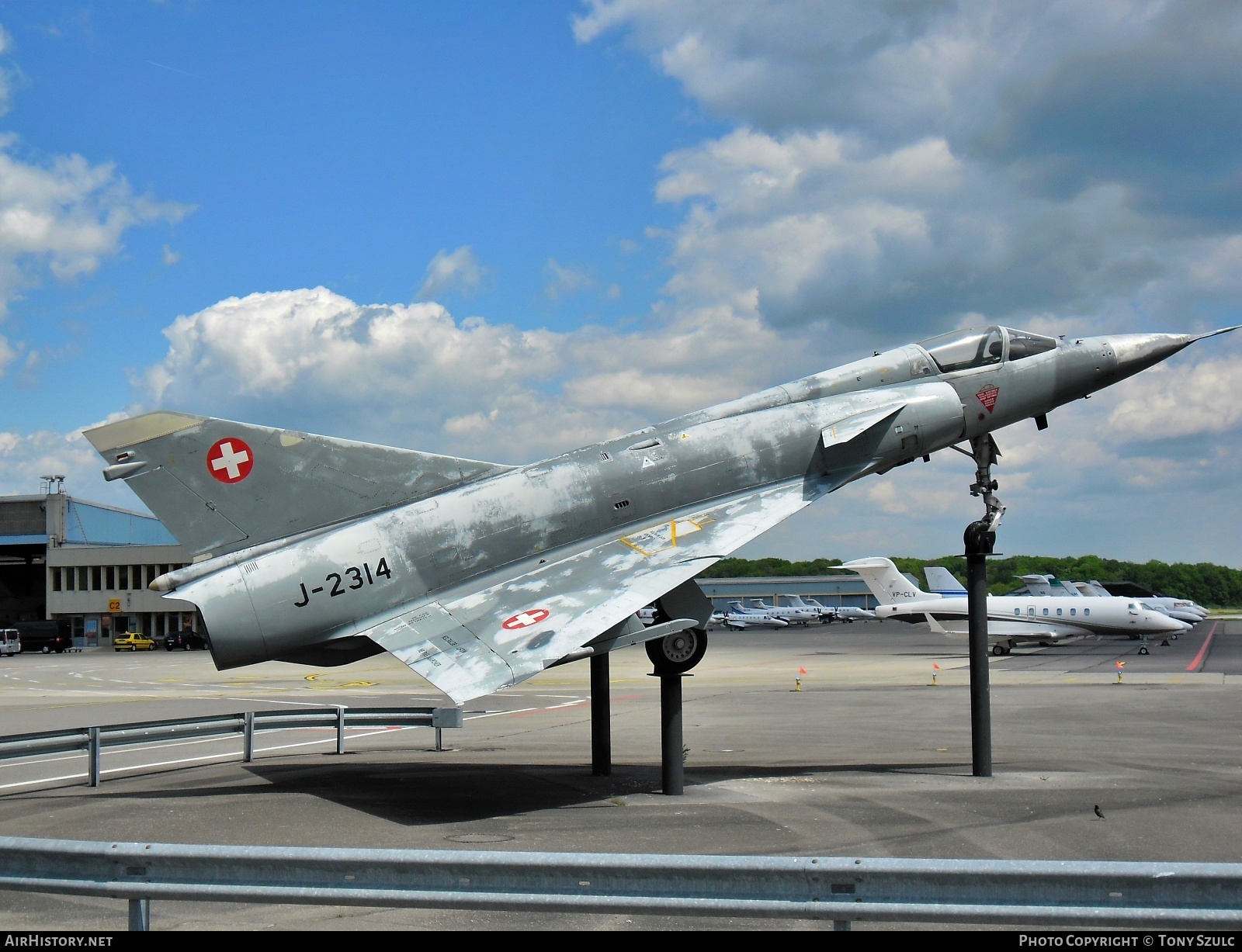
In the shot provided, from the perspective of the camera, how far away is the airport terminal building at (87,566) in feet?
267

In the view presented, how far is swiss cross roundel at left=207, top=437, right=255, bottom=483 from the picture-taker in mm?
13289

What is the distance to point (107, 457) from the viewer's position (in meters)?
13.2

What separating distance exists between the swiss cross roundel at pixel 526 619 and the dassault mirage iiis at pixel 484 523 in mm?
25

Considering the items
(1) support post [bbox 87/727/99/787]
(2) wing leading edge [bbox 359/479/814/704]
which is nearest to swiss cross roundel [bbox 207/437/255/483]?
(2) wing leading edge [bbox 359/479/814/704]

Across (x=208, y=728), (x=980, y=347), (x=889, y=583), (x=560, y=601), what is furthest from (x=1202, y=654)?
(x=208, y=728)

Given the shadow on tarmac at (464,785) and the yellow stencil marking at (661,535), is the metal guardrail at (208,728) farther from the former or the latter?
the yellow stencil marking at (661,535)

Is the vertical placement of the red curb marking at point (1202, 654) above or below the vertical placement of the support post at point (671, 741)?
below

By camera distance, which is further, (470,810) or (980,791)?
(980,791)

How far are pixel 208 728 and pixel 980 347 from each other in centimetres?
1404

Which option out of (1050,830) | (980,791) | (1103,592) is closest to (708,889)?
(1050,830)

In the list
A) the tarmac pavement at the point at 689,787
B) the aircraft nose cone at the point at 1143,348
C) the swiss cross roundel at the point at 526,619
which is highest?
the aircraft nose cone at the point at 1143,348

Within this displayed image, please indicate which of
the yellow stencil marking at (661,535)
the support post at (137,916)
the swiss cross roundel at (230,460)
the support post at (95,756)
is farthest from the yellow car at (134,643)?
the support post at (137,916)

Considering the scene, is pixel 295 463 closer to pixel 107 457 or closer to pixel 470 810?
pixel 107 457

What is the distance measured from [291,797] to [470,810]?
9.07 ft
